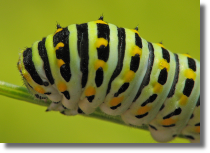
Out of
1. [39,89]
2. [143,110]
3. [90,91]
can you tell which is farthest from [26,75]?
[143,110]

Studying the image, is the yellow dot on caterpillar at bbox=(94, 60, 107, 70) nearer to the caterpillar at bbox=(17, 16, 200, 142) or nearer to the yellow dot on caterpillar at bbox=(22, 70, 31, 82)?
the caterpillar at bbox=(17, 16, 200, 142)

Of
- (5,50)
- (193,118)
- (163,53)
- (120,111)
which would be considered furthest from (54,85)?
(5,50)

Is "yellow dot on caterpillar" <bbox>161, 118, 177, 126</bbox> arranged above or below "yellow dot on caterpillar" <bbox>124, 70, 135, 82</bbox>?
below

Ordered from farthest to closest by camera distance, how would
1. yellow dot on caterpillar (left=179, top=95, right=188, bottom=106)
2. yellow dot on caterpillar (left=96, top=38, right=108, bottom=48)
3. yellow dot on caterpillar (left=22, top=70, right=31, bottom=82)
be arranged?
yellow dot on caterpillar (left=179, top=95, right=188, bottom=106), yellow dot on caterpillar (left=22, top=70, right=31, bottom=82), yellow dot on caterpillar (left=96, top=38, right=108, bottom=48)

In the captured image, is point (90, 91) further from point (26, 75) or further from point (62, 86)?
point (26, 75)

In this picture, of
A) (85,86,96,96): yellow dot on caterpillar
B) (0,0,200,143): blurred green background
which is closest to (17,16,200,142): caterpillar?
(85,86,96,96): yellow dot on caterpillar

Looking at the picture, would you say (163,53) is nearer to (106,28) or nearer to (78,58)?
(106,28)
